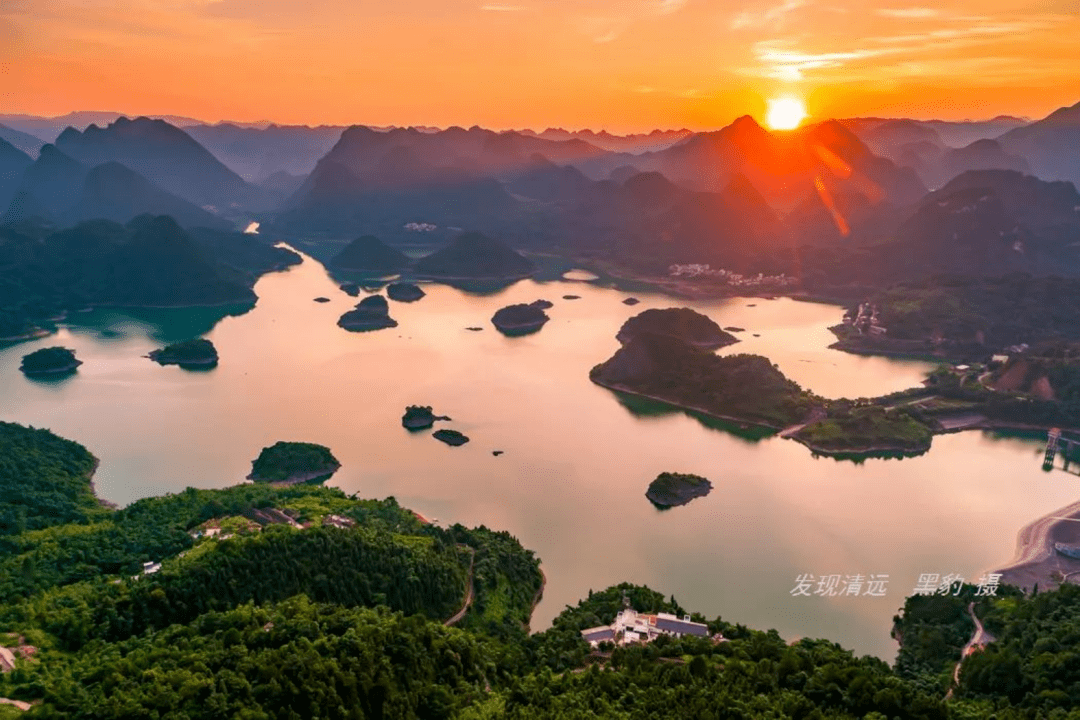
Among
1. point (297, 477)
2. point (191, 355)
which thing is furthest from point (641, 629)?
point (191, 355)

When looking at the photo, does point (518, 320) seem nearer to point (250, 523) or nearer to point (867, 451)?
point (867, 451)

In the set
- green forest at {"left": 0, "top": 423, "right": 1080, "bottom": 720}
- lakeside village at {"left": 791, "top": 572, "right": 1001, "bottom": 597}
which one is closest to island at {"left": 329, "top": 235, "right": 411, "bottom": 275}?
green forest at {"left": 0, "top": 423, "right": 1080, "bottom": 720}

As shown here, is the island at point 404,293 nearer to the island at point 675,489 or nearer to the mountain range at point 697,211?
the mountain range at point 697,211

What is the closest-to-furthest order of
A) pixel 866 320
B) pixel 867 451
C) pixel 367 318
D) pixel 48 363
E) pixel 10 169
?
pixel 867 451 < pixel 48 363 < pixel 866 320 < pixel 367 318 < pixel 10 169

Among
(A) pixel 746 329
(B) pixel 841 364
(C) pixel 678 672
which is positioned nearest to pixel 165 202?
(A) pixel 746 329

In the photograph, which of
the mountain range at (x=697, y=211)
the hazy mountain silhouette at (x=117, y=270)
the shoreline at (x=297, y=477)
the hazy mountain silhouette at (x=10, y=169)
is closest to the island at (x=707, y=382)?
the shoreline at (x=297, y=477)

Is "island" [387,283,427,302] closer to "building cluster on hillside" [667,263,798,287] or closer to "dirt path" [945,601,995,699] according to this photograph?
"building cluster on hillside" [667,263,798,287]

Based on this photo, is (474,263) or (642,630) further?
(474,263)
